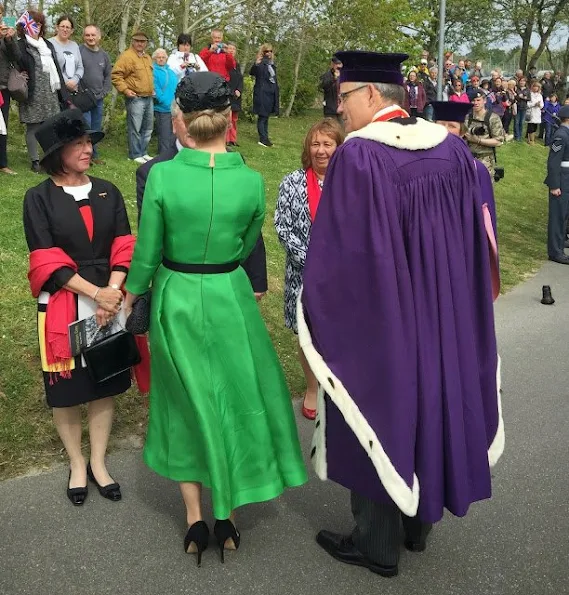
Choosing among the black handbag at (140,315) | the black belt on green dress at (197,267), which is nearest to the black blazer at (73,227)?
the black handbag at (140,315)

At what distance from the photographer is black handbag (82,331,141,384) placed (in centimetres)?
376

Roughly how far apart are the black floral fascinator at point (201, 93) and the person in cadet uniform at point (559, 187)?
8.56 m

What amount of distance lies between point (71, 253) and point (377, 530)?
6.60 ft

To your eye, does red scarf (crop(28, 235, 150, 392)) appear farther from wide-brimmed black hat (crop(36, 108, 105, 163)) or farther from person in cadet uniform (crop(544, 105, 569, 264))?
person in cadet uniform (crop(544, 105, 569, 264))

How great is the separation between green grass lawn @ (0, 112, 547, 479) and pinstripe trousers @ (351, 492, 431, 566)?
1.93 metres

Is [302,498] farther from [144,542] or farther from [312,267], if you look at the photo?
[312,267]

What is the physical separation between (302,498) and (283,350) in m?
2.38

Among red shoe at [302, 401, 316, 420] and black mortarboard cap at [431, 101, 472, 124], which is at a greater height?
black mortarboard cap at [431, 101, 472, 124]

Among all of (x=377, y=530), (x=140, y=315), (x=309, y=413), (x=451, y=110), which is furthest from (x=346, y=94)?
(x=451, y=110)

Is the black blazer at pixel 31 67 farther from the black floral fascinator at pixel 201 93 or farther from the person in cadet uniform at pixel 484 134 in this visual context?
the black floral fascinator at pixel 201 93

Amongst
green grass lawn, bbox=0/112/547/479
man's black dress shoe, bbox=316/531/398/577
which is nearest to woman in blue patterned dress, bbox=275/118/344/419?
green grass lawn, bbox=0/112/547/479

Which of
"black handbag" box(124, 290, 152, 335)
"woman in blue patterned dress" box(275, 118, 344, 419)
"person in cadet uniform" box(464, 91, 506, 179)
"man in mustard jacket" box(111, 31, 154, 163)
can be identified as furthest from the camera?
"man in mustard jacket" box(111, 31, 154, 163)

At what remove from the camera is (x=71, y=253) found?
3.80 metres

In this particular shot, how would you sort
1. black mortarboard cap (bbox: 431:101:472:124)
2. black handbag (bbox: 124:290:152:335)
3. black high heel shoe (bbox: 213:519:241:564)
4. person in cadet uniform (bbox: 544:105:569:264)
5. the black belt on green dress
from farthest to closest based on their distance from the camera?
person in cadet uniform (bbox: 544:105:569:264), black mortarboard cap (bbox: 431:101:472:124), black high heel shoe (bbox: 213:519:241:564), black handbag (bbox: 124:290:152:335), the black belt on green dress
